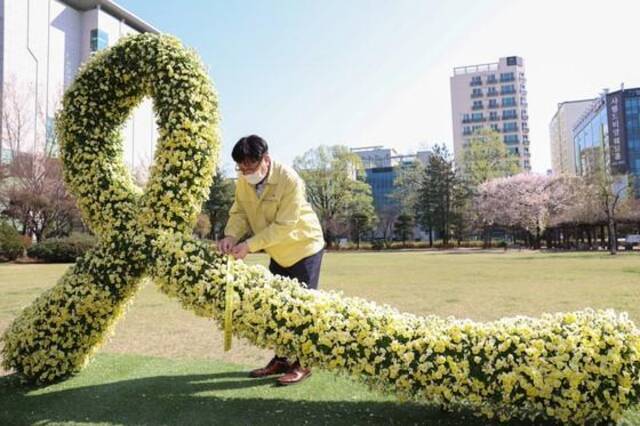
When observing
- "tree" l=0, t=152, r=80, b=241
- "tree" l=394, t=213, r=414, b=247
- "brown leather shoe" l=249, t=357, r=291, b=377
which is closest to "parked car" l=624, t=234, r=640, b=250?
"tree" l=394, t=213, r=414, b=247

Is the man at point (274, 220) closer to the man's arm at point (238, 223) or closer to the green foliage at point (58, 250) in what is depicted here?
the man's arm at point (238, 223)

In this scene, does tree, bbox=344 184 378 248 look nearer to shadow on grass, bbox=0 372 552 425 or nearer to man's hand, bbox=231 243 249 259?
shadow on grass, bbox=0 372 552 425

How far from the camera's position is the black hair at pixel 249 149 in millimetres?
4188

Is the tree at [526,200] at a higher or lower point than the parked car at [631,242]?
higher

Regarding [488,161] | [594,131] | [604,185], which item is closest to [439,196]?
[488,161]

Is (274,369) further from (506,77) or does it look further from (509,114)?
(506,77)

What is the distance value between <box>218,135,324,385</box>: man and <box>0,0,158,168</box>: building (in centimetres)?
3789

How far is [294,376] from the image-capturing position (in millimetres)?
4773

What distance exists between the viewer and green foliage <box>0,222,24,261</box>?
27641 mm

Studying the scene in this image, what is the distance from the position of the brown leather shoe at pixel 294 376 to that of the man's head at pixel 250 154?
1991mm

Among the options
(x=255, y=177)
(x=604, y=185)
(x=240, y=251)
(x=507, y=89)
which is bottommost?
(x=240, y=251)

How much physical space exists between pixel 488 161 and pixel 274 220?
197 feet

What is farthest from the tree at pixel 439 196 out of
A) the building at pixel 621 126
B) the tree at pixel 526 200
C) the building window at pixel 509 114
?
the building window at pixel 509 114

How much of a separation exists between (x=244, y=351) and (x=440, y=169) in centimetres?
5656
